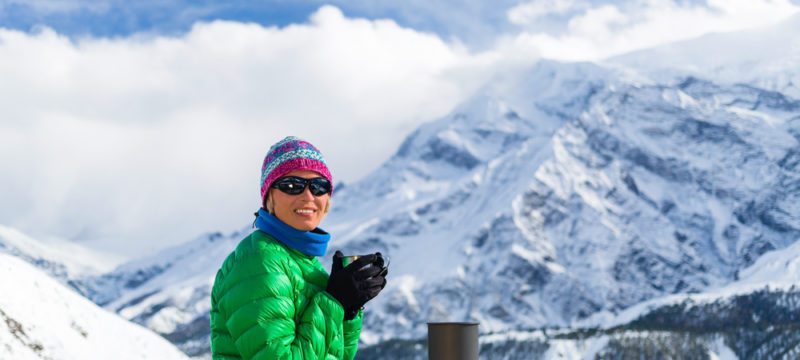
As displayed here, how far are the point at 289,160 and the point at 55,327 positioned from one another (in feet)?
55.4

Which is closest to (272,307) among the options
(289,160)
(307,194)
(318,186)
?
(307,194)

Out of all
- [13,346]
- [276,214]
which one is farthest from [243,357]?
[13,346]

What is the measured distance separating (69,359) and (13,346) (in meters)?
1.53

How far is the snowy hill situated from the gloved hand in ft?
50.2

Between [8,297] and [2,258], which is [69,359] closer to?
[8,297]

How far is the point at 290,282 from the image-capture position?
691cm

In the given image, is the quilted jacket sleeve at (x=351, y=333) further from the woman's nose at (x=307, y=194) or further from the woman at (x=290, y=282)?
the woman's nose at (x=307, y=194)

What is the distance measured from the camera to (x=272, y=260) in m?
6.82

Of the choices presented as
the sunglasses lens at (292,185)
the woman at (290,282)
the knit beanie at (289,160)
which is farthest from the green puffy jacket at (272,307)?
the knit beanie at (289,160)

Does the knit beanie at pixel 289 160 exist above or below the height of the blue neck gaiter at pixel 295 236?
above

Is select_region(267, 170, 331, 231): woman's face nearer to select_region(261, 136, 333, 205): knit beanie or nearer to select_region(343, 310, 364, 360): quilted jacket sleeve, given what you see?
select_region(261, 136, 333, 205): knit beanie

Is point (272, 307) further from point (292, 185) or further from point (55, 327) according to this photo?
point (55, 327)

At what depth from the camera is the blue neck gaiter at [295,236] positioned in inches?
282

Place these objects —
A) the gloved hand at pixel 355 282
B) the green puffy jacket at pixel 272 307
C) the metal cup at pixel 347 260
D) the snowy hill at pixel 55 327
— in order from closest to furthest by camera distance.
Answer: the green puffy jacket at pixel 272 307
the gloved hand at pixel 355 282
the metal cup at pixel 347 260
the snowy hill at pixel 55 327
